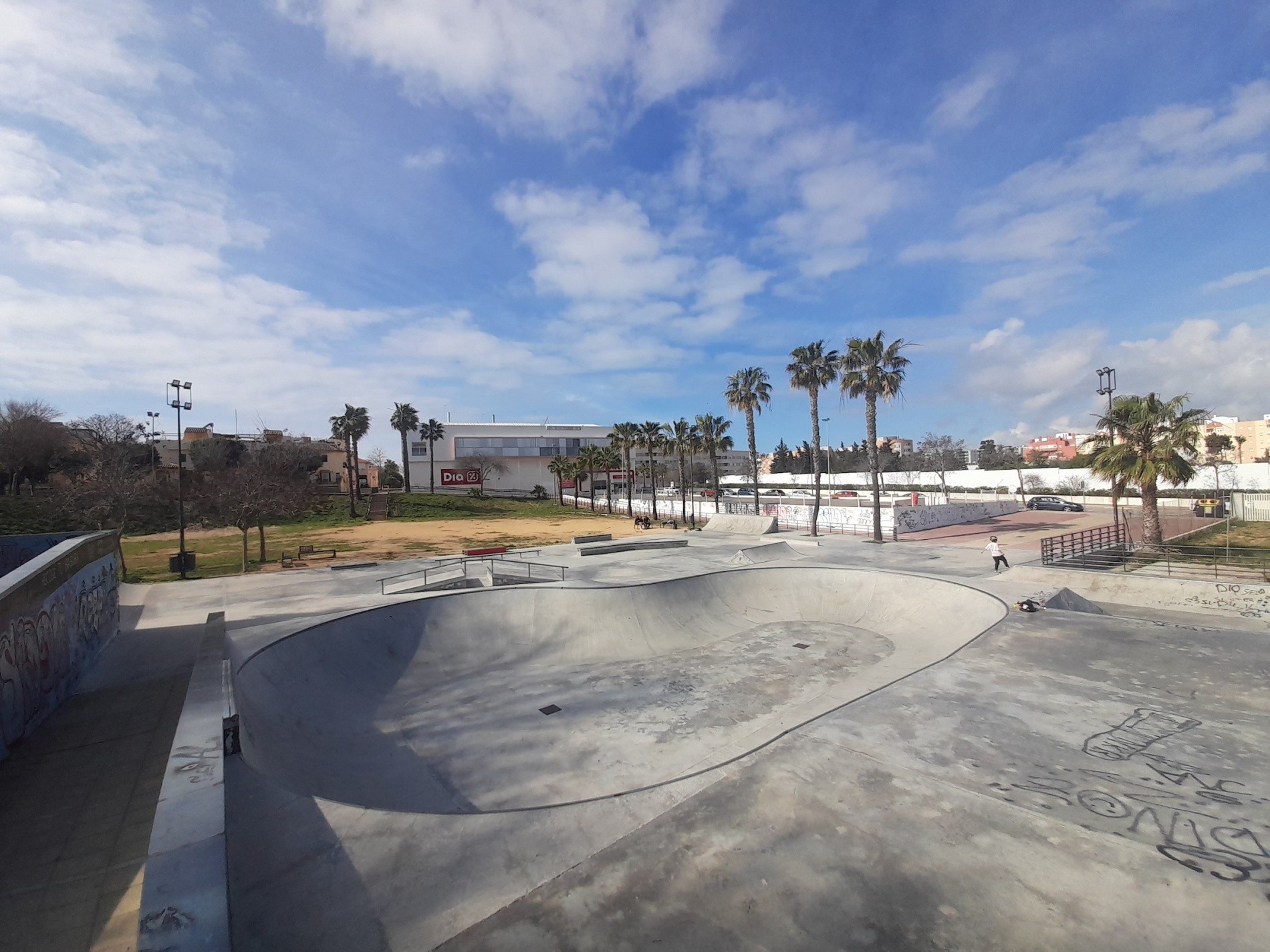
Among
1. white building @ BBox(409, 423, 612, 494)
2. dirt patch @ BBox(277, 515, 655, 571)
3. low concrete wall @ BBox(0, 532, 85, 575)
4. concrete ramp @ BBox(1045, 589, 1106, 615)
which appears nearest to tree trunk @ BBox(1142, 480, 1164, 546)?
concrete ramp @ BBox(1045, 589, 1106, 615)

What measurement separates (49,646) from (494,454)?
67162 mm

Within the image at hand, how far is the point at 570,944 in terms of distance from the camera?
4.09m

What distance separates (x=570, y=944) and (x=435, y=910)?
1.26 m

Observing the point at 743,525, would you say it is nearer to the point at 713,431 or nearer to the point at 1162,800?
the point at 713,431

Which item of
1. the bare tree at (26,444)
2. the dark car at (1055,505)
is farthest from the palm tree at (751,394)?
the bare tree at (26,444)

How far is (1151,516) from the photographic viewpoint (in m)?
19.6

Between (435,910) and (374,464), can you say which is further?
(374,464)

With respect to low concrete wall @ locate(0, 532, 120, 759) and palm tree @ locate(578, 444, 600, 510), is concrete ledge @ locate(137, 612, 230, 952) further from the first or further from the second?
palm tree @ locate(578, 444, 600, 510)

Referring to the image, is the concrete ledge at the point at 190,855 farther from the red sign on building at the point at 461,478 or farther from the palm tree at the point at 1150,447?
the red sign on building at the point at 461,478

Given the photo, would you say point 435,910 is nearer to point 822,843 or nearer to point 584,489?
point 822,843

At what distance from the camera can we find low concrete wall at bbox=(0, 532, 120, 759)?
23.4ft

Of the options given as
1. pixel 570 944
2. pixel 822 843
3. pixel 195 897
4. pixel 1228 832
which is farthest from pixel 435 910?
pixel 1228 832

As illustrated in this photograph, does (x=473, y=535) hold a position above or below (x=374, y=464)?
below

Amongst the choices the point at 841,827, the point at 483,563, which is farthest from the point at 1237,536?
the point at 483,563
